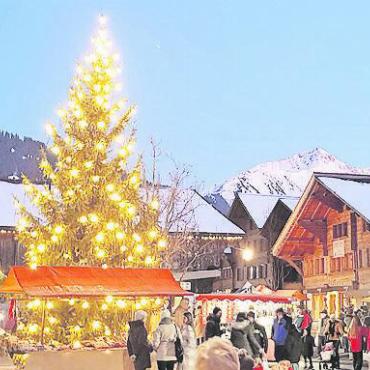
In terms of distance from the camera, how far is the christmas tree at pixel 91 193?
16.2 metres

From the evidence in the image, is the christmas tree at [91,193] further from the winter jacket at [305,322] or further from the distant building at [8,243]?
the distant building at [8,243]

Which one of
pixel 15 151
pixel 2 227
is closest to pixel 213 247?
pixel 2 227

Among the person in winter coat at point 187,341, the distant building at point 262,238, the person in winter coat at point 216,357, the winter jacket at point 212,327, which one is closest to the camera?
the person in winter coat at point 216,357

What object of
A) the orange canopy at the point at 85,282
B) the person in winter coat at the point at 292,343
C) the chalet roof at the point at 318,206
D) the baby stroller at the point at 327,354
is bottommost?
the baby stroller at the point at 327,354

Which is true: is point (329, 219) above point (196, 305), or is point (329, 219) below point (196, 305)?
above

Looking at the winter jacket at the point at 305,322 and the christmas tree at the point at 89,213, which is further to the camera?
the winter jacket at the point at 305,322

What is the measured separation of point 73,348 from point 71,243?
9.32 feet

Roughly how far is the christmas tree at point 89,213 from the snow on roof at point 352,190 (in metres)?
15.3

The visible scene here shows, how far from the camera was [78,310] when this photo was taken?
16047mm

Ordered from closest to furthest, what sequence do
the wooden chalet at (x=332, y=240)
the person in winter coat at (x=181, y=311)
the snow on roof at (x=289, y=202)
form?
the person in winter coat at (x=181, y=311)
the wooden chalet at (x=332, y=240)
the snow on roof at (x=289, y=202)

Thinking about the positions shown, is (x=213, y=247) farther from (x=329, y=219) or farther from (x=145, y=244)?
(x=145, y=244)

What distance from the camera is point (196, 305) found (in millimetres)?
33531

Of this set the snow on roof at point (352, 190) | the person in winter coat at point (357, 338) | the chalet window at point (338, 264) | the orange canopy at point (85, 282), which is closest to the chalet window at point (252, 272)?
the chalet window at point (338, 264)

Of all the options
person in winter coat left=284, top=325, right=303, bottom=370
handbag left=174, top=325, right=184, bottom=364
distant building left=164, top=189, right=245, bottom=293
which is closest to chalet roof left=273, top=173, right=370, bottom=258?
distant building left=164, top=189, right=245, bottom=293
